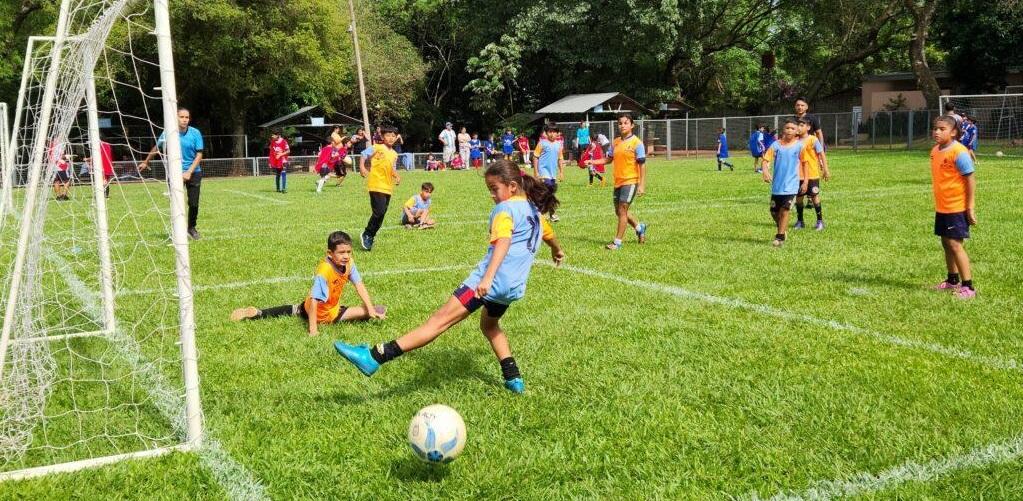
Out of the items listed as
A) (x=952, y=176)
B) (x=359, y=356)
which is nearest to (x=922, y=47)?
(x=952, y=176)

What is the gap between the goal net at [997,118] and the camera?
1254 inches

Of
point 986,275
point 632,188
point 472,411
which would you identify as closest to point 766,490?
point 472,411

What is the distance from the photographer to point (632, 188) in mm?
11500

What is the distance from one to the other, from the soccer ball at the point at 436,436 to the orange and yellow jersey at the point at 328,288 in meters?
3.15

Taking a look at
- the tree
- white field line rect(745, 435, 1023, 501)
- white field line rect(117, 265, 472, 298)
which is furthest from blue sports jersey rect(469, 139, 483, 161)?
white field line rect(745, 435, 1023, 501)

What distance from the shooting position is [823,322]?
6777 millimetres

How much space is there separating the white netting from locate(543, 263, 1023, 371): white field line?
27.1 metres

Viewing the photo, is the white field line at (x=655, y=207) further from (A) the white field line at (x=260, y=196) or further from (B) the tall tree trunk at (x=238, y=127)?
(B) the tall tree trunk at (x=238, y=127)

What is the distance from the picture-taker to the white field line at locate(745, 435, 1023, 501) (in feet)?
12.4

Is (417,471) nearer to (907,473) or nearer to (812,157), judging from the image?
(907,473)

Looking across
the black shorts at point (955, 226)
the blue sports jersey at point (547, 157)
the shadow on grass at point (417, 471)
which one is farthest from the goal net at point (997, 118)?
the shadow on grass at point (417, 471)

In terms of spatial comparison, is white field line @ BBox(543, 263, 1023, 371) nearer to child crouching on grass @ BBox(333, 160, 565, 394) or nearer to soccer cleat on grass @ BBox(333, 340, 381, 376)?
child crouching on grass @ BBox(333, 160, 565, 394)

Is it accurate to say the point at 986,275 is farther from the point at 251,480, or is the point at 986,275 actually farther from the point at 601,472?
the point at 251,480

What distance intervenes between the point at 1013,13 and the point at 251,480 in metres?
42.5
